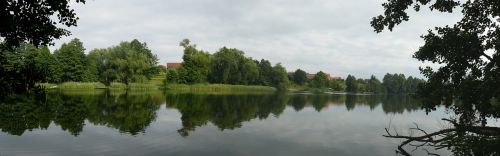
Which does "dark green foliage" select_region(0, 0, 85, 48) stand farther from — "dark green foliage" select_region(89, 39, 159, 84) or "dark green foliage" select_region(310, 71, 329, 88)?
"dark green foliage" select_region(310, 71, 329, 88)

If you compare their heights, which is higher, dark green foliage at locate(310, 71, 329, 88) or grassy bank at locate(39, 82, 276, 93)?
dark green foliage at locate(310, 71, 329, 88)

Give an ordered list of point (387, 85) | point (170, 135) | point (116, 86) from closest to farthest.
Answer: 1. point (170, 135)
2. point (116, 86)
3. point (387, 85)

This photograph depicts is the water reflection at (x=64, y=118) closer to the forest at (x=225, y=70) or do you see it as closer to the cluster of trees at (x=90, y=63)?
the cluster of trees at (x=90, y=63)

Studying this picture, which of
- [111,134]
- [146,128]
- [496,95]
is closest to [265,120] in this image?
[146,128]

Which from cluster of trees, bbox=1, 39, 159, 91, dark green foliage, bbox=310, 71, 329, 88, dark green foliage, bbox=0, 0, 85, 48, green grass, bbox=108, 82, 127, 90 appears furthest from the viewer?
dark green foliage, bbox=310, 71, 329, 88

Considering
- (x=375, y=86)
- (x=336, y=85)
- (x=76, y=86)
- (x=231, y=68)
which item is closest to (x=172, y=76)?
(x=231, y=68)

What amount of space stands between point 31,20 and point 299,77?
165 meters

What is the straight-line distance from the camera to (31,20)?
907 centimetres

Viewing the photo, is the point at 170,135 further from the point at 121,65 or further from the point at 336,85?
the point at 336,85

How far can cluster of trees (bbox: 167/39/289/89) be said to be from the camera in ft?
328

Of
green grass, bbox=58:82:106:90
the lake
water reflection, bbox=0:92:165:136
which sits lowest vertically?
the lake

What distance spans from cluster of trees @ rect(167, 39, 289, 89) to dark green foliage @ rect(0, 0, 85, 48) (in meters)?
89.9

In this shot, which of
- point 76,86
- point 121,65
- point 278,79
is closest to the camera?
point 76,86

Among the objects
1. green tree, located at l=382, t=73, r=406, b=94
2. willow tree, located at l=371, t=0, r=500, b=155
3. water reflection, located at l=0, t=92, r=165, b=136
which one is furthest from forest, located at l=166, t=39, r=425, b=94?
willow tree, located at l=371, t=0, r=500, b=155
